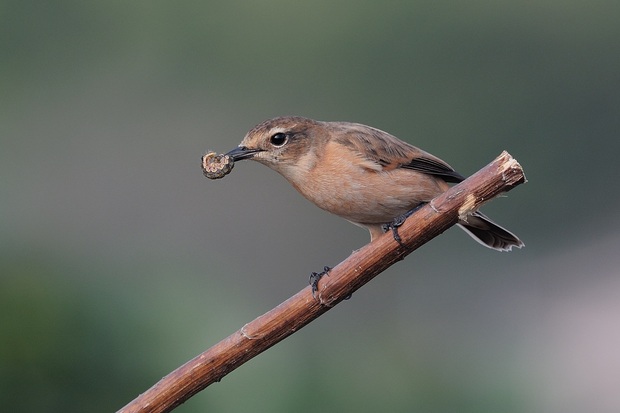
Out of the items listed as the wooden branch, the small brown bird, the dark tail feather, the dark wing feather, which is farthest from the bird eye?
the wooden branch

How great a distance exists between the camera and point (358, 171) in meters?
3.47

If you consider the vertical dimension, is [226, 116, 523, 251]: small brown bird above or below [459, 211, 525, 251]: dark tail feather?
above

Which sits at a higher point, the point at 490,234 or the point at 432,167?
the point at 432,167

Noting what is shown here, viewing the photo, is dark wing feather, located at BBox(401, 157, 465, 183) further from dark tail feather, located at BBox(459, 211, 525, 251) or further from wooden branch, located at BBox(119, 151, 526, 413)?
wooden branch, located at BBox(119, 151, 526, 413)

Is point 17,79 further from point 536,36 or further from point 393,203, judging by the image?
point 393,203

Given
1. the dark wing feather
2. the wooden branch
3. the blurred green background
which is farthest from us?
the blurred green background

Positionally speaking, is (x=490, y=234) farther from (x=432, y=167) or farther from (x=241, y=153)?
(x=241, y=153)

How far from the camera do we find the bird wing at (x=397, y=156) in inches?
138

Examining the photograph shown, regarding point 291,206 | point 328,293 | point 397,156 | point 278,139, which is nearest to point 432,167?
point 397,156

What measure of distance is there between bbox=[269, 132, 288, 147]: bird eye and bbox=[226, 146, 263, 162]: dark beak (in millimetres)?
70

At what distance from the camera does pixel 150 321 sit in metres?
4.73

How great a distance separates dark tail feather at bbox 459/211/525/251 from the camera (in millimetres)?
3529

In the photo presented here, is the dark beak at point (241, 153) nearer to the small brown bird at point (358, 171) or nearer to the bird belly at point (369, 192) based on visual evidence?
the small brown bird at point (358, 171)

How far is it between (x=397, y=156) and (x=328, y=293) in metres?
0.99
